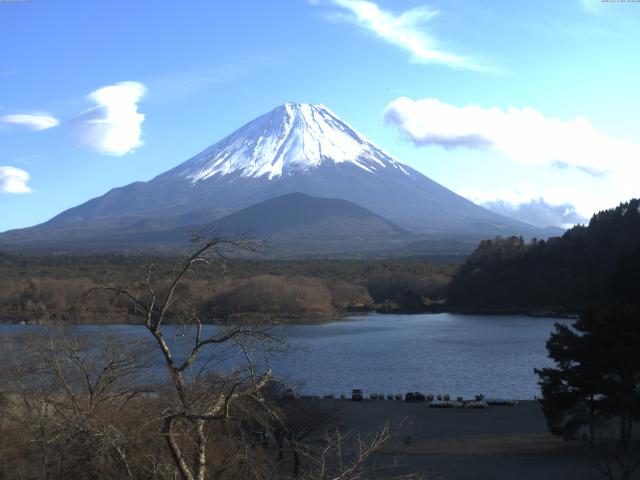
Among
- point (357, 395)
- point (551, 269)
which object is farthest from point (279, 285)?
point (357, 395)

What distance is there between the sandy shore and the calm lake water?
214 centimetres

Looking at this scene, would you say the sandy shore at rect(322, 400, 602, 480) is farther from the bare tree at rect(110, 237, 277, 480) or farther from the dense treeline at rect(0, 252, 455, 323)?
the dense treeline at rect(0, 252, 455, 323)

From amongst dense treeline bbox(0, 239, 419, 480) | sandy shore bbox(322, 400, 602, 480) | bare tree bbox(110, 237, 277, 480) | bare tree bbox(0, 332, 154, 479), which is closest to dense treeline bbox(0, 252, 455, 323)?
sandy shore bbox(322, 400, 602, 480)

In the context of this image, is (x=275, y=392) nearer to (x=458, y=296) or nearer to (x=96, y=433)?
(x=96, y=433)

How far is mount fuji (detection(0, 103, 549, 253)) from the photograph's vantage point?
120562mm

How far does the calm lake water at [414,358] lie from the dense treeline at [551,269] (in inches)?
362

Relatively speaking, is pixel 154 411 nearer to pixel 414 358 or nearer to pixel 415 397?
pixel 415 397

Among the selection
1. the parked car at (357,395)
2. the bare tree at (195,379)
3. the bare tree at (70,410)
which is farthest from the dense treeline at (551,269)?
the bare tree at (195,379)

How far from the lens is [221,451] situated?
6043mm

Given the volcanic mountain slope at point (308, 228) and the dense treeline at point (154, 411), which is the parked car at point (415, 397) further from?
the volcanic mountain slope at point (308, 228)

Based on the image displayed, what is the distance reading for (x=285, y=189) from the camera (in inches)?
5123

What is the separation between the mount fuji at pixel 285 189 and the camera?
121 metres

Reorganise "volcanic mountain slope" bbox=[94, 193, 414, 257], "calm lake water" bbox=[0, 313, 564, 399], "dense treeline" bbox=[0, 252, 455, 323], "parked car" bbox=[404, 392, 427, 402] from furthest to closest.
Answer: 1. "volcanic mountain slope" bbox=[94, 193, 414, 257]
2. "dense treeline" bbox=[0, 252, 455, 323]
3. "calm lake water" bbox=[0, 313, 564, 399]
4. "parked car" bbox=[404, 392, 427, 402]

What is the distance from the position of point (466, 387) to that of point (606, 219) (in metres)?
37.2
